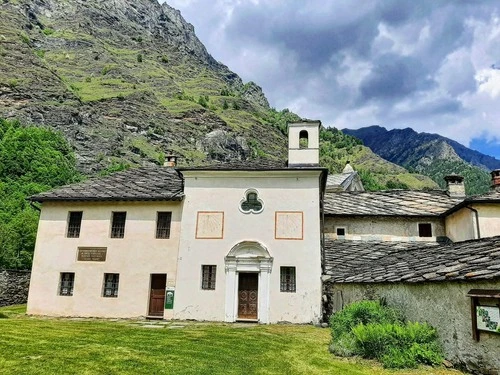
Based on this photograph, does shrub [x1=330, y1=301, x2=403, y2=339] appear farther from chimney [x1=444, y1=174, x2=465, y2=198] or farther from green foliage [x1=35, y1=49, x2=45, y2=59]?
green foliage [x1=35, y1=49, x2=45, y2=59]

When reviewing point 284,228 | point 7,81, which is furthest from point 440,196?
point 7,81

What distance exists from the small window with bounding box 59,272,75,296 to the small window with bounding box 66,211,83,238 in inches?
73.9

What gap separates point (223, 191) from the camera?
19.3 m

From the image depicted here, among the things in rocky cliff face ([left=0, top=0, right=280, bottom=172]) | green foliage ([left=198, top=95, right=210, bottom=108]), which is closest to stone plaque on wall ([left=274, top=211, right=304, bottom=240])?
rocky cliff face ([left=0, top=0, right=280, bottom=172])

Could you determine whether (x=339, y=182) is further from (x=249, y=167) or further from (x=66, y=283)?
(x=66, y=283)

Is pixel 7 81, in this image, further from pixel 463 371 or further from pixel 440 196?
pixel 463 371

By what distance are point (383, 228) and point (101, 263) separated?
1482 cm

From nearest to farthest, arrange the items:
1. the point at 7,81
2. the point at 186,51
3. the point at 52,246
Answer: the point at 52,246 < the point at 7,81 < the point at 186,51

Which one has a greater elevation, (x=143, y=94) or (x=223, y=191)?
(x=143, y=94)

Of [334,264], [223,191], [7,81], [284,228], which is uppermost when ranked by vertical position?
[7,81]

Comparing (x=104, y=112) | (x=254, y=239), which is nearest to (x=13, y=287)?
(x=254, y=239)

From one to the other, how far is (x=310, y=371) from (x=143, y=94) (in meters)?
114

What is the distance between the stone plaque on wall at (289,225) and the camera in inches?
721

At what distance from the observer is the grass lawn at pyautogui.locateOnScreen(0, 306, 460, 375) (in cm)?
797
